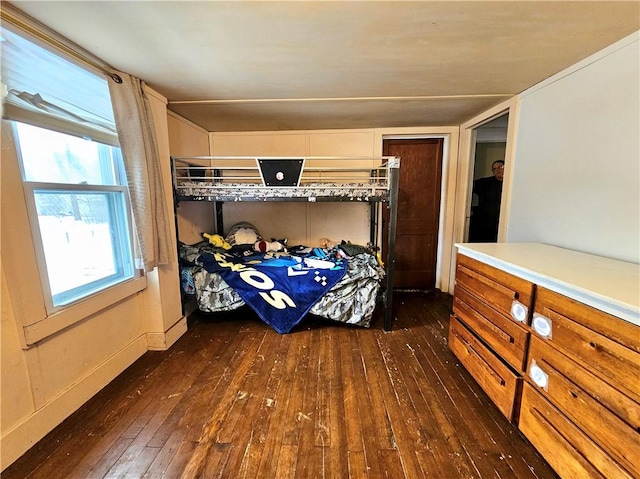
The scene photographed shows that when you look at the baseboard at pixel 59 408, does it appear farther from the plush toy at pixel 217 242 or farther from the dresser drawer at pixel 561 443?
the dresser drawer at pixel 561 443

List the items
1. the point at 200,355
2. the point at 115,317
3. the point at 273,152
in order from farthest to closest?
the point at 273,152 → the point at 200,355 → the point at 115,317

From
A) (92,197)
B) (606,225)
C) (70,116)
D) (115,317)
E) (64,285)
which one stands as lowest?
(115,317)

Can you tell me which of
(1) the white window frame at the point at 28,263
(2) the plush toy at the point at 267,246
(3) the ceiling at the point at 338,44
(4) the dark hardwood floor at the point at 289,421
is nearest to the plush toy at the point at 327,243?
(2) the plush toy at the point at 267,246

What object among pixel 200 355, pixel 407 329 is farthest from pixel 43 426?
pixel 407 329

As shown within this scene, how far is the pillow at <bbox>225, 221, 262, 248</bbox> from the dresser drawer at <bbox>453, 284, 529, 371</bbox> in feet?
7.04

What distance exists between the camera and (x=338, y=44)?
1.39 meters

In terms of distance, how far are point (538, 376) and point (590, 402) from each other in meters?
0.23

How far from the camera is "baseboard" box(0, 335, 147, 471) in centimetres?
120

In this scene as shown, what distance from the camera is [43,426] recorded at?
4.39 ft

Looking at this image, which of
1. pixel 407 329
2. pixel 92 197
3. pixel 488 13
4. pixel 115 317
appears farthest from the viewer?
pixel 407 329

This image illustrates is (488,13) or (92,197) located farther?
(92,197)

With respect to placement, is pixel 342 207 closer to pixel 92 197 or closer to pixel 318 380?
pixel 318 380

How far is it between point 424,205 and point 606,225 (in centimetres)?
187

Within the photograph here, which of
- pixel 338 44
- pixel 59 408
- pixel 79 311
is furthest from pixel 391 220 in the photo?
pixel 59 408
